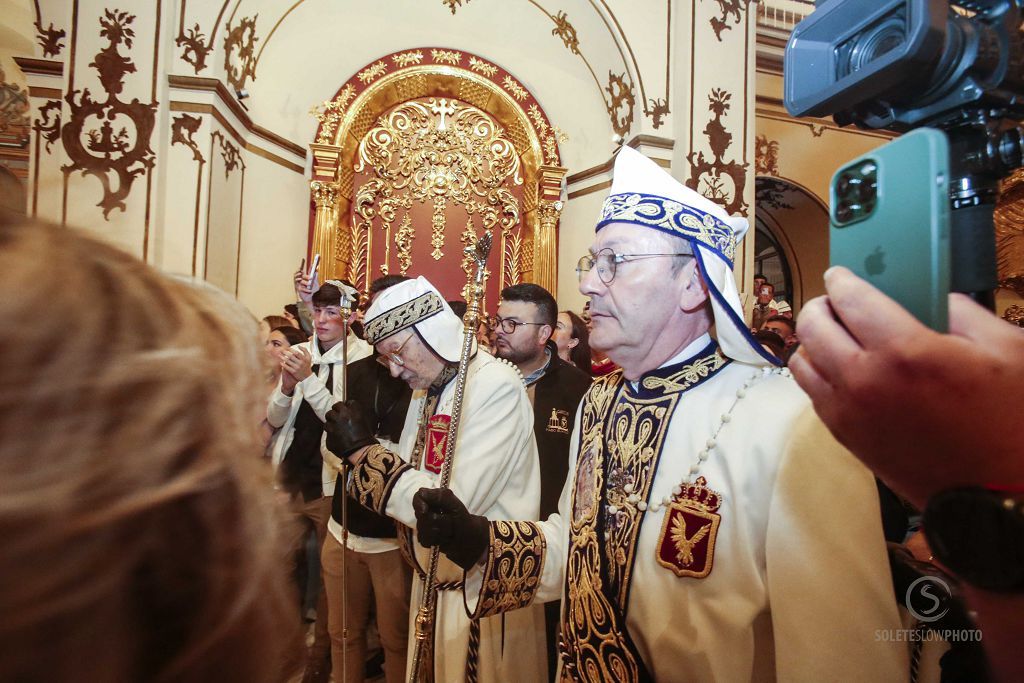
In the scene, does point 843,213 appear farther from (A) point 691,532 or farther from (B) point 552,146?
(B) point 552,146

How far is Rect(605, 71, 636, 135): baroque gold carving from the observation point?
6242 mm

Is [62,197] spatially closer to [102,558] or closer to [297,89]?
[297,89]

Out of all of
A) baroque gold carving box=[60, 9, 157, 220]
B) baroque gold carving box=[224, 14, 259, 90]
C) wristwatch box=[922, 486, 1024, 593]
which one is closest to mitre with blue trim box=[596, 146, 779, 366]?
wristwatch box=[922, 486, 1024, 593]

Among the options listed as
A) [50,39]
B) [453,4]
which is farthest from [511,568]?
[453,4]

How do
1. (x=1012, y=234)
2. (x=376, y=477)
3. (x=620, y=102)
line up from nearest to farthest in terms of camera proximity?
(x=376, y=477) → (x=620, y=102) → (x=1012, y=234)

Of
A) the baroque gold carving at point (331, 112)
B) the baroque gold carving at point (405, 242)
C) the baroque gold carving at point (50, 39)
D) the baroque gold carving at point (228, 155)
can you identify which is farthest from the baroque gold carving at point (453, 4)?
the baroque gold carving at point (50, 39)

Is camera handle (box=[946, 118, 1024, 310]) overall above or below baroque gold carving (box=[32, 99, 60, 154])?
below

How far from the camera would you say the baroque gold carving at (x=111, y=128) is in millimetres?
4848

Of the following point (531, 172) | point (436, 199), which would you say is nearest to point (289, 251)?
point (436, 199)

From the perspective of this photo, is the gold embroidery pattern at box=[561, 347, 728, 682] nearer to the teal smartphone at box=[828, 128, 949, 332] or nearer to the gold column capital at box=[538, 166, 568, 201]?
the teal smartphone at box=[828, 128, 949, 332]

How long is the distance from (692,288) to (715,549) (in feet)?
2.36

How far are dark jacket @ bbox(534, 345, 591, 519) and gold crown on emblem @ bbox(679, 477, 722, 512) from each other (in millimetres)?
1626

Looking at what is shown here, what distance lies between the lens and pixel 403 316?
2.64 meters

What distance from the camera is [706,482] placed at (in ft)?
4.72
